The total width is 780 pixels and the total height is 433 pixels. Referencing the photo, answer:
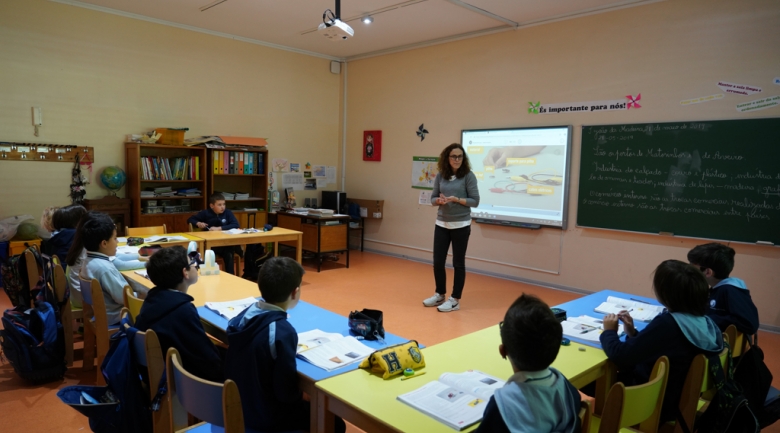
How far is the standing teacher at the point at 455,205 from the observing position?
183 inches

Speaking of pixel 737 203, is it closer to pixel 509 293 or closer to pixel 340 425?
pixel 509 293

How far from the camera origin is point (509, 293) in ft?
18.2

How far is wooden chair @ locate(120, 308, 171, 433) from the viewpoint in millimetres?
1798

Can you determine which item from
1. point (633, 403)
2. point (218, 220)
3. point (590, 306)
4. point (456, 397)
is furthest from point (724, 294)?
point (218, 220)

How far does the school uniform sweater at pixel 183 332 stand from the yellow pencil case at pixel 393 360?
2.19 feet

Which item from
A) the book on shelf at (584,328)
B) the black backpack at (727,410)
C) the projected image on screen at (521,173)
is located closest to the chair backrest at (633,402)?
the black backpack at (727,410)

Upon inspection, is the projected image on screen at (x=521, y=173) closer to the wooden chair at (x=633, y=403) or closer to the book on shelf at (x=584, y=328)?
the book on shelf at (x=584, y=328)

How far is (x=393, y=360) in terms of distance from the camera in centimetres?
172

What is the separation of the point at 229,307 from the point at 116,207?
161 inches

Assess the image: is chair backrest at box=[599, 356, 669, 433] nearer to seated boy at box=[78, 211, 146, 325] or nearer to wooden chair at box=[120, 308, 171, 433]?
wooden chair at box=[120, 308, 171, 433]

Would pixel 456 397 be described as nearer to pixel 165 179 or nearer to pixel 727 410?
pixel 727 410

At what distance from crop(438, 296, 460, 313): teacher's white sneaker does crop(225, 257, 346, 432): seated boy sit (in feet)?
10.1

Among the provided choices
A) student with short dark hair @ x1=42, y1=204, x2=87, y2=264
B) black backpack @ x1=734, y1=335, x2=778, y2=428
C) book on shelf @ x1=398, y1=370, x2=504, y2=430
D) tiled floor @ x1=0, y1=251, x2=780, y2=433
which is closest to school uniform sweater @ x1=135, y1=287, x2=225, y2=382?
book on shelf @ x1=398, y1=370, x2=504, y2=430

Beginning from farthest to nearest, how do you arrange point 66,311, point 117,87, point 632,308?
1. point 117,87
2. point 66,311
3. point 632,308
